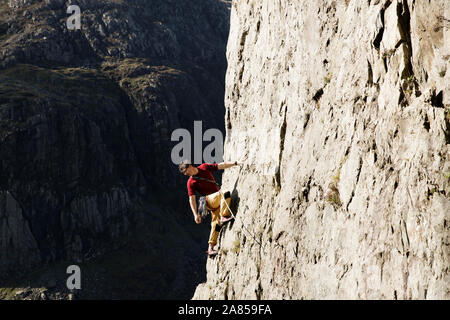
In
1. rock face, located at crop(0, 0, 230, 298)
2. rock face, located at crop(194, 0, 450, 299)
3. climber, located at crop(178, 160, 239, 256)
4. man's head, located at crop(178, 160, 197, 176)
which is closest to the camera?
rock face, located at crop(194, 0, 450, 299)

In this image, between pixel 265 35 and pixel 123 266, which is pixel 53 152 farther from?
pixel 265 35

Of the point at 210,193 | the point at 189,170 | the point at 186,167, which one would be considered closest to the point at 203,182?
the point at 210,193

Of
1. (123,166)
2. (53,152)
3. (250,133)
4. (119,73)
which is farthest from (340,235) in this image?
(119,73)

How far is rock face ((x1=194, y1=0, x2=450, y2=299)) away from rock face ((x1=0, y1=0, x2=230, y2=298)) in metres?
79.6

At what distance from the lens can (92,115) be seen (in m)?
101

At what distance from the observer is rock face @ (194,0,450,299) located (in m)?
7.42

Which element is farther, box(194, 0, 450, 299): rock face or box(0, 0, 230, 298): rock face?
box(0, 0, 230, 298): rock face

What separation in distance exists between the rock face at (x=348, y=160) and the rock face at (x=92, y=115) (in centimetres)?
7963

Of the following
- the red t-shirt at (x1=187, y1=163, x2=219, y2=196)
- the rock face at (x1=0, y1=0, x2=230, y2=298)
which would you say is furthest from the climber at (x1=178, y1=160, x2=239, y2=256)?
the rock face at (x1=0, y1=0, x2=230, y2=298)

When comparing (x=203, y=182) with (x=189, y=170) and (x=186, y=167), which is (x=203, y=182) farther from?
(x=186, y=167)

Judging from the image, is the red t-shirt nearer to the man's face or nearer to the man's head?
the man's face

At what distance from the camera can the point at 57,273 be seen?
84.8m

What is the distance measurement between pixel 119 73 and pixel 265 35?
359ft

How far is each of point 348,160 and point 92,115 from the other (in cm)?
9776
